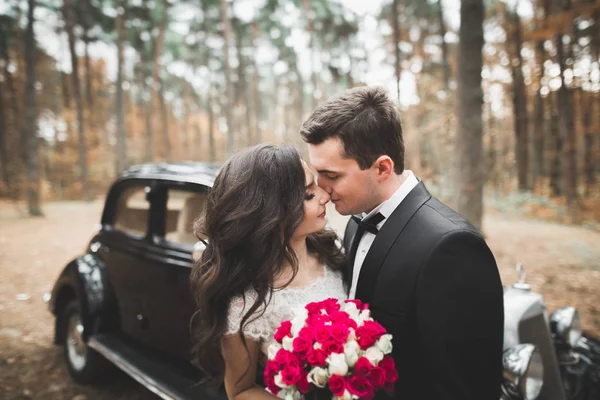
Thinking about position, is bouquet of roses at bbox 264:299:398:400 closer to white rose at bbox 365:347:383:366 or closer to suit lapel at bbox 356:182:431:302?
white rose at bbox 365:347:383:366

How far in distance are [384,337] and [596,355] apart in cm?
241

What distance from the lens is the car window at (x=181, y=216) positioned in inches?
123

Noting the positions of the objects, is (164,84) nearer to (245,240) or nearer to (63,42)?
(63,42)

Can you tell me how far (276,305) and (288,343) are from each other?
0.48 m

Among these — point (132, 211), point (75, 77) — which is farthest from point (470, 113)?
point (75, 77)

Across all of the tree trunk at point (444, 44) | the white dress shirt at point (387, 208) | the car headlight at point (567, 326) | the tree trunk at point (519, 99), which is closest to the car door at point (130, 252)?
the white dress shirt at point (387, 208)

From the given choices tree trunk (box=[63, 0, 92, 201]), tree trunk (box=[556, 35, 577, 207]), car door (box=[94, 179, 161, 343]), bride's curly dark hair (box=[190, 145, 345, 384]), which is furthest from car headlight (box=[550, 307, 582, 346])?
tree trunk (box=[63, 0, 92, 201])

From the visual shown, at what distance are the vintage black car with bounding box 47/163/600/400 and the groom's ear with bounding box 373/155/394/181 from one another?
4.16 ft

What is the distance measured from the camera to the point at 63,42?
20.3 metres

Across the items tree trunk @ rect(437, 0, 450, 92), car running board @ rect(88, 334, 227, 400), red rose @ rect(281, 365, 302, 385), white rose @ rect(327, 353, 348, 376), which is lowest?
car running board @ rect(88, 334, 227, 400)

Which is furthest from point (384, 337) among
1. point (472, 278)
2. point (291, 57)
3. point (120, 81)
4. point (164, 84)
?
point (164, 84)

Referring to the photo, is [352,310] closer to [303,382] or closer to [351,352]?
[351,352]

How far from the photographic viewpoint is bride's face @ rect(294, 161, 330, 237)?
1.93 meters

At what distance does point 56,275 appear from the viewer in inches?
299
